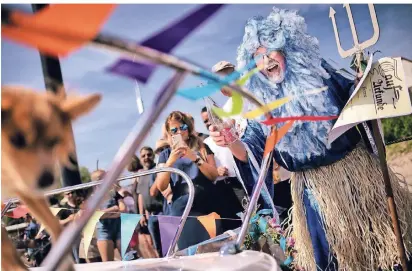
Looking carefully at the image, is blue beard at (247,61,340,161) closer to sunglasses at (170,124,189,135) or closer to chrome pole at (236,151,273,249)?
sunglasses at (170,124,189,135)

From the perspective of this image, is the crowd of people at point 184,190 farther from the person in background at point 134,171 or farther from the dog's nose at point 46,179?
the dog's nose at point 46,179

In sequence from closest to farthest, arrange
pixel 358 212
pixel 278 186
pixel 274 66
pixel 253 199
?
1. pixel 253 199
2. pixel 358 212
3. pixel 274 66
4. pixel 278 186

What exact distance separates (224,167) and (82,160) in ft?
3.16

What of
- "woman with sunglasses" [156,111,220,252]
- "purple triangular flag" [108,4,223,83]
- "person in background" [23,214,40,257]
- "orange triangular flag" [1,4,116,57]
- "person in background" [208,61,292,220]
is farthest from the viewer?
"person in background" [23,214,40,257]

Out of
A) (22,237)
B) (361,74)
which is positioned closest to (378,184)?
(361,74)

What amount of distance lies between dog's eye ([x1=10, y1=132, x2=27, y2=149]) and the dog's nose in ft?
0.19

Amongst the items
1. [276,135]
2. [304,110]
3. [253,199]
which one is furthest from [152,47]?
[304,110]

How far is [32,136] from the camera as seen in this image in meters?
0.83

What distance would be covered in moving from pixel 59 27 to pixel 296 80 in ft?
7.85

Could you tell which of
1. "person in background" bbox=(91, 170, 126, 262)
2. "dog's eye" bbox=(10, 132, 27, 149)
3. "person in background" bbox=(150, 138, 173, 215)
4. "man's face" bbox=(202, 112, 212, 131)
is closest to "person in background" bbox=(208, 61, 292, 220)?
"man's face" bbox=(202, 112, 212, 131)

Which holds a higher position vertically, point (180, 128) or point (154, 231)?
point (180, 128)

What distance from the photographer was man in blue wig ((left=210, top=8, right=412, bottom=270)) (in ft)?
9.43

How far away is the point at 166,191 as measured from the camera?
11.2 feet

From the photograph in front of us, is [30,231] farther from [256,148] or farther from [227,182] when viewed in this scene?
[256,148]
